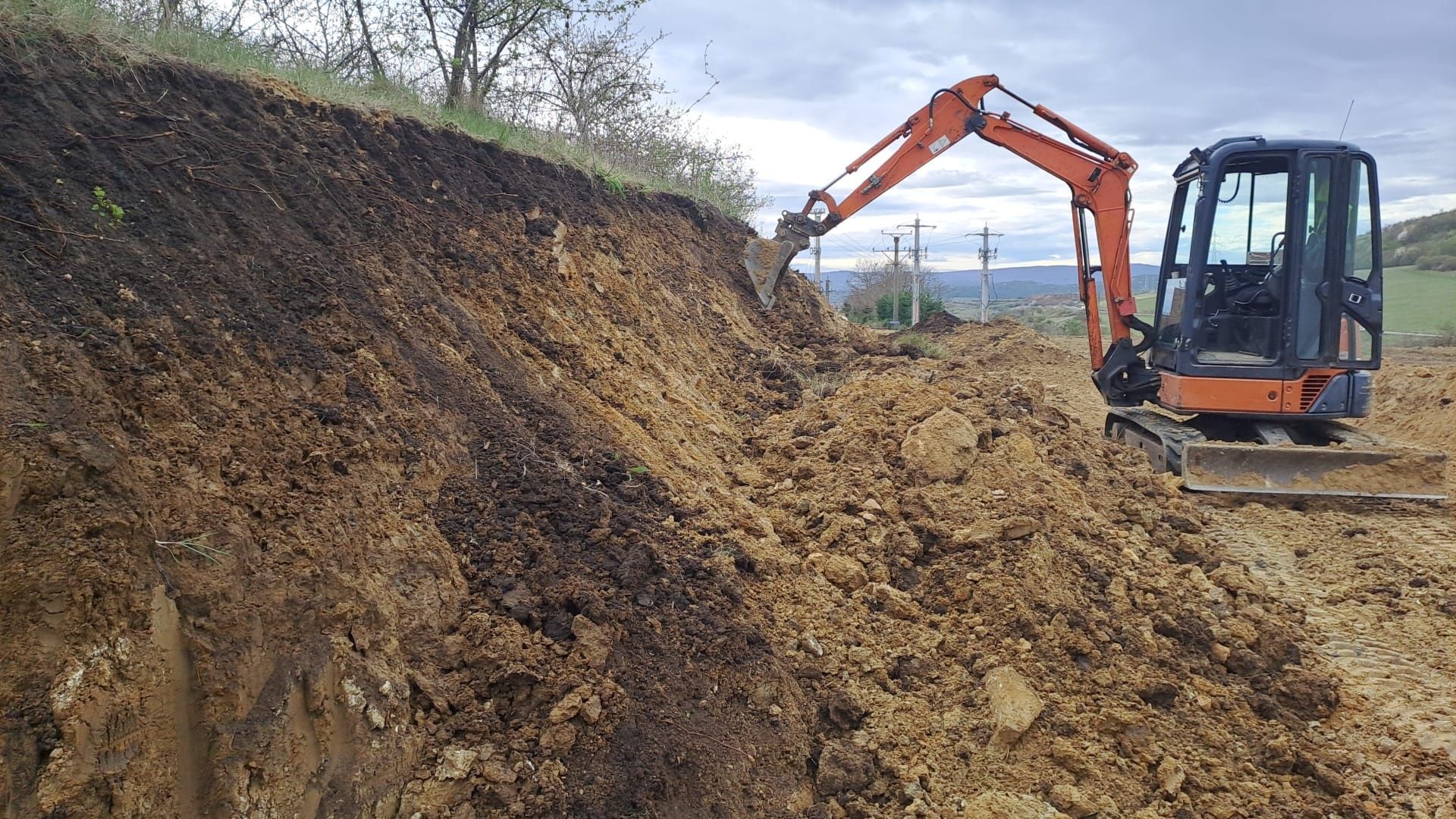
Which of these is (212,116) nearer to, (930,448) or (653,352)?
(653,352)

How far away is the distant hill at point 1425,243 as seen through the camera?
29953mm

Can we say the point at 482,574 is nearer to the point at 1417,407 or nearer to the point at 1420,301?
the point at 1417,407

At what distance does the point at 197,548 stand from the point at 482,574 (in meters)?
0.99

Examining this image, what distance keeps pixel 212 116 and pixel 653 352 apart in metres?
3.43

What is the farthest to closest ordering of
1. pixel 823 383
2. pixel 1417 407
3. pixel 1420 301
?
pixel 1420 301, pixel 1417 407, pixel 823 383

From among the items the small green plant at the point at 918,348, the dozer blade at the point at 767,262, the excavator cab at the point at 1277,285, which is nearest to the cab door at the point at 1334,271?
the excavator cab at the point at 1277,285

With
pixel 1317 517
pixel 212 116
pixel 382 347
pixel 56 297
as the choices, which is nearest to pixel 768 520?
pixel 382 347

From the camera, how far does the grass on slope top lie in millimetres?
3590

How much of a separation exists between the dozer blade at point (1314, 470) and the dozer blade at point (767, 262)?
5108 millimetres

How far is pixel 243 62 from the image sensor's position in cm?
479

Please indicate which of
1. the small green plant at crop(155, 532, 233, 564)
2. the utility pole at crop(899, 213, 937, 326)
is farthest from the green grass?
the small green plant at crop(155, 532, 233, 564)

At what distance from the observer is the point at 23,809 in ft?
6.16

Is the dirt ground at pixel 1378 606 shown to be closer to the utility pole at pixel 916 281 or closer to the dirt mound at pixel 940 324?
the dirt mound at pixel 940 324

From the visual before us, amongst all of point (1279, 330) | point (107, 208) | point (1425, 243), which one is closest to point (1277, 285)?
point (1279, 330)
